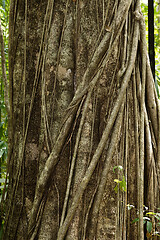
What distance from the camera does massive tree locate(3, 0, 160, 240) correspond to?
1.56 metres

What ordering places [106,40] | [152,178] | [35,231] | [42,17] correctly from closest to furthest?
[35,231] → [106,40] → [42,17] → [152,178]

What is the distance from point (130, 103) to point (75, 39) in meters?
0.49

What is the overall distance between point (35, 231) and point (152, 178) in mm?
812

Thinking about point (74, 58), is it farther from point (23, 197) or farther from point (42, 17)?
point (23, 197)

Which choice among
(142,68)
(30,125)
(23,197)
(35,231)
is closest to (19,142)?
(30,125)

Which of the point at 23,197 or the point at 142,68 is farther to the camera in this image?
the point at 142,68

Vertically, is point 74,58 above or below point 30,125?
above

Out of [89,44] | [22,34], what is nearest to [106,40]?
[89,44]

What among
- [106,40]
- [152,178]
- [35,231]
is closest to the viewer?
[35,231]

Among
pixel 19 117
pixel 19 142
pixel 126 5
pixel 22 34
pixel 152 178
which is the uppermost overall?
pixel 126 5

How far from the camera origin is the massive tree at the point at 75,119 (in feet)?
5.10

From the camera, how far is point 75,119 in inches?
64.0

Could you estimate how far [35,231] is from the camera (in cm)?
155

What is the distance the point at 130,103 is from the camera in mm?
1807
